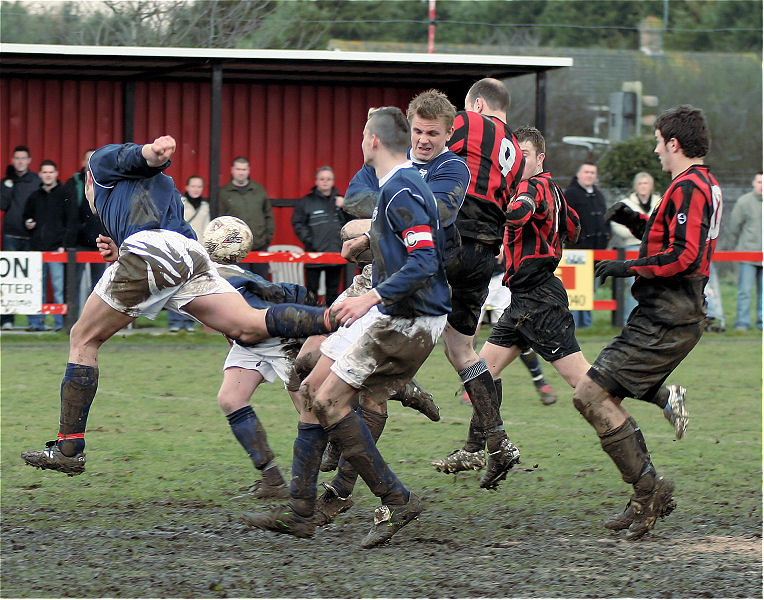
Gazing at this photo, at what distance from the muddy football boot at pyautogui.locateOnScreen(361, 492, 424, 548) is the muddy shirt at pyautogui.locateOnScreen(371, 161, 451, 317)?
92 centimetres

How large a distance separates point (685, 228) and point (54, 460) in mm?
3455

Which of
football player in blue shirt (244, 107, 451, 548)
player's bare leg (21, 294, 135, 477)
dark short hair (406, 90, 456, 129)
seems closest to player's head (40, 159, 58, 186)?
player's bare leg (21, 294, 135, 477)

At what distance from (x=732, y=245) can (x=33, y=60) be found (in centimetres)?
946

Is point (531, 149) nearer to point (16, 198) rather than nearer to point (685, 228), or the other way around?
point (685, 228)

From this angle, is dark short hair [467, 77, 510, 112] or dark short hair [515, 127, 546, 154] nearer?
dark short hair [467, 77, 510, 112]

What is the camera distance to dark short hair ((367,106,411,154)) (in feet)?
18.8

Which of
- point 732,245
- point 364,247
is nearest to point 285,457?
point 364,247

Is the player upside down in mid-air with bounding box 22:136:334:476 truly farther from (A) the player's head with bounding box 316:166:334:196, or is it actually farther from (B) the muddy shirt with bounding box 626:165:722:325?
(A) the player's head with bounding box 316:166:334:196

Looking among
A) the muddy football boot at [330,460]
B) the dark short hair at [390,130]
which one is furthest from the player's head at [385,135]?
the muddy football boot at [330,460]

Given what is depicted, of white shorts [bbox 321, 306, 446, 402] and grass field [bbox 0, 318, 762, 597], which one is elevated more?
white shorts [bbox 321, 306, 446, 402]

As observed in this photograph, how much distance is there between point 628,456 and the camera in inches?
239

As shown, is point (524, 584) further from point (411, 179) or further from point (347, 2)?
point (347, 2)

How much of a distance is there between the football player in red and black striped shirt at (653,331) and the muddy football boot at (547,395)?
4013 millimetres

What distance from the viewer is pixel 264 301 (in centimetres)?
683
